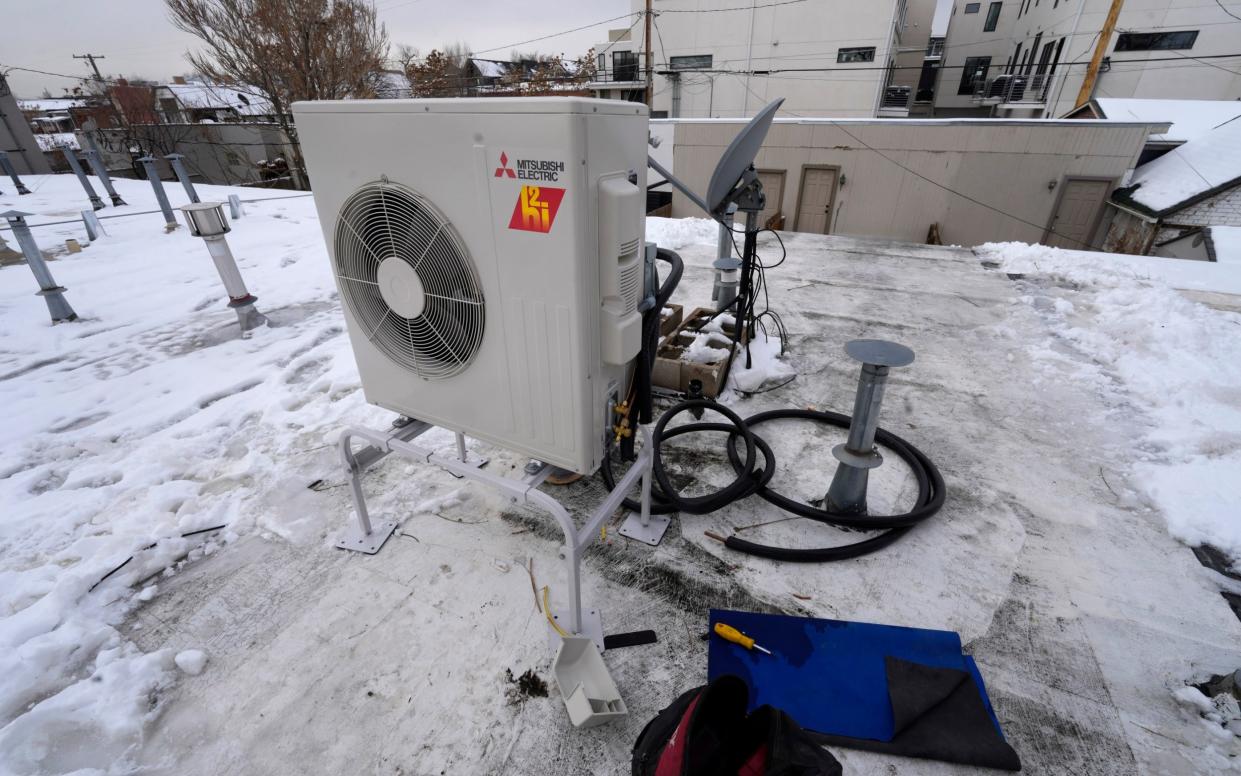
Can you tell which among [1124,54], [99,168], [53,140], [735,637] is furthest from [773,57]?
[53,140]

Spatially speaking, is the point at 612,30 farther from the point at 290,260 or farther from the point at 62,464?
the point at 62,464

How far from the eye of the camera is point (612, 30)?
900 inches

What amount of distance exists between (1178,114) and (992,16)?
58.9 ft

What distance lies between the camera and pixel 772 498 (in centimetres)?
223

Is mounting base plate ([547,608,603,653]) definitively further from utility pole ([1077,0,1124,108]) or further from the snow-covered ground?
utility pole ([1077,0,1124,108])

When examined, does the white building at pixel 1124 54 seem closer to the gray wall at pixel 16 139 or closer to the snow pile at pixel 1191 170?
the snow pile at pixel 1191 170

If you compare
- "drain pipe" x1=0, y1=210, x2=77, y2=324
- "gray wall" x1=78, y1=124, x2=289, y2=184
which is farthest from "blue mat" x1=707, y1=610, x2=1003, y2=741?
"gray wall" x1=78, y1=124, x2=289, y2=184

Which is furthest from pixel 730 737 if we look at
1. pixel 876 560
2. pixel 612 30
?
pixel 612 30

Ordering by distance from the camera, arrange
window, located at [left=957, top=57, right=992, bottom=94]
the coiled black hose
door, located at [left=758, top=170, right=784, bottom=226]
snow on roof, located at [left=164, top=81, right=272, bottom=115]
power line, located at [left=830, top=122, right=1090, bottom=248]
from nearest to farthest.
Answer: the coiled black hose → power line, located at [left=830, top=122, right=1090, bottom=248] → door, located at [left=758, top=170, right=784, bottom=226] → snow on roof, located at [left=164, top=81, right=272, bottom=115] → window, located at [left=957, top=57, right=992, bottom=94]

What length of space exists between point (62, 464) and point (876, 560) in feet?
12.9

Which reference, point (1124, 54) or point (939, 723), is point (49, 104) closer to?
point (939, 723)

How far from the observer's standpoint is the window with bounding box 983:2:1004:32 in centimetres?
2145

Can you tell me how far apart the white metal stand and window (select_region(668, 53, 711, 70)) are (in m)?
20.0

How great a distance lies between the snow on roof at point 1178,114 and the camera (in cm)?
849
